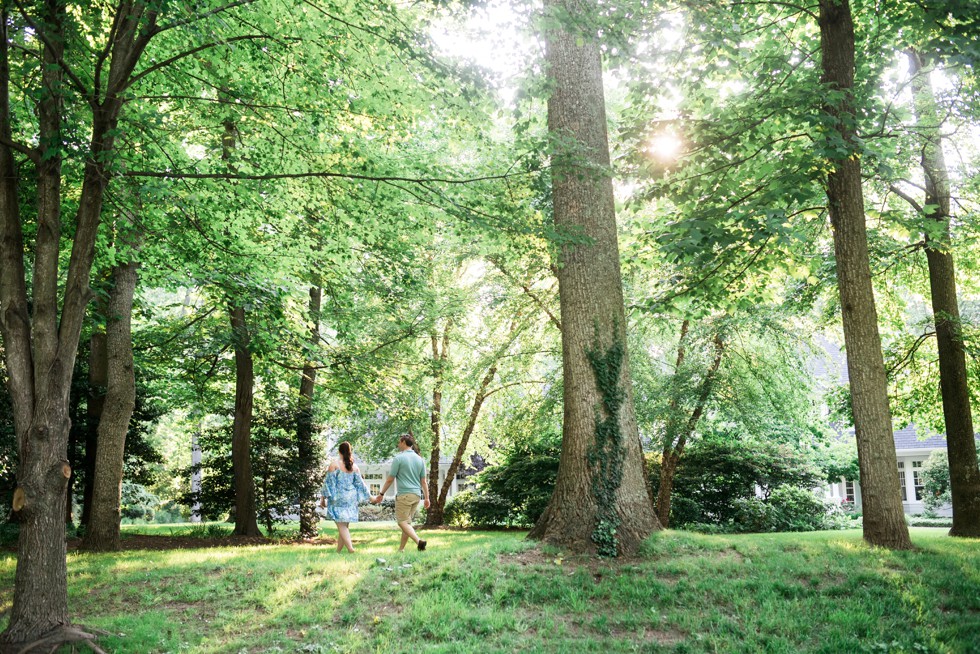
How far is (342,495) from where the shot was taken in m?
11.8

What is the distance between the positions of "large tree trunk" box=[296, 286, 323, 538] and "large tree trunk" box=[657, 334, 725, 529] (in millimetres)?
8479

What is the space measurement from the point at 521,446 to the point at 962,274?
38.0 ft

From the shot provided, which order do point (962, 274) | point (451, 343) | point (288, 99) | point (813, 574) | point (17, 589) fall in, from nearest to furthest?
point (17, 589) < point (813, 574) < point (288, 99) < point (962, 274) < point (451, 343)

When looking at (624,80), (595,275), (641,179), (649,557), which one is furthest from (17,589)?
(624,80)

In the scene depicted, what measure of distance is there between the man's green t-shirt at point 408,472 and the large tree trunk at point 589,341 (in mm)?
2602

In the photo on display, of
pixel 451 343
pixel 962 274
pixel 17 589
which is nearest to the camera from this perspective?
pixel 17 589

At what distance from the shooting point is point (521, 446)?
1959cm

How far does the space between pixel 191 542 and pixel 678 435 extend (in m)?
11.2

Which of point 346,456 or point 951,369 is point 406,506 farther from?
point 951,369

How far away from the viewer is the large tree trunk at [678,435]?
16.2m

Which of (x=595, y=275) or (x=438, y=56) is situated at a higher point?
(x=438, y=56)

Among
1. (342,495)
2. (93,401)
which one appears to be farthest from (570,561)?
(93,401)

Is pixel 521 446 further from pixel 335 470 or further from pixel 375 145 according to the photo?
pixel 375 145

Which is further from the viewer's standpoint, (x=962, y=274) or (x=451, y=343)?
(x=451, y=343)
